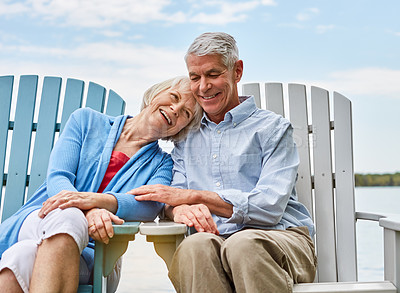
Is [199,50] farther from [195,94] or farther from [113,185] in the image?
[113,185]

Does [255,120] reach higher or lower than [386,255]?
higher

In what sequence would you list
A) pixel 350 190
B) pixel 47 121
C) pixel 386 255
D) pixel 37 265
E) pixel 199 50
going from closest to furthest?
pixel 37 265 < pixel 386 255 < pixel 199 50 < pixel 350 190 < pixel 47 121

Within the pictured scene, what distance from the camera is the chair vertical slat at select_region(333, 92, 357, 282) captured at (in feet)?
8.58

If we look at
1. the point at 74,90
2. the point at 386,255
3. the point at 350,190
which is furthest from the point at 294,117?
the point at 74,90

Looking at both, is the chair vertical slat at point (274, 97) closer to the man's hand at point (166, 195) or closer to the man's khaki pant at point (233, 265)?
the man's hand at point (166, 195)

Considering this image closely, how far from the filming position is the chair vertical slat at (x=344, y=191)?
2.62m

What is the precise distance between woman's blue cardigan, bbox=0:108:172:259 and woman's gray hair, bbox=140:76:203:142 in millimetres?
127

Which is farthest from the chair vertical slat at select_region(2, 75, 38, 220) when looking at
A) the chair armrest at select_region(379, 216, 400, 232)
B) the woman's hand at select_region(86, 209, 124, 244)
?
the chair armrest at select_region(379, 216, 400, 232)

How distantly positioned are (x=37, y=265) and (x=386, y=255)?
4.31 feet

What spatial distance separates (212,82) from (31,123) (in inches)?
45.6

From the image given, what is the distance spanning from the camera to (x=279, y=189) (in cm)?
206

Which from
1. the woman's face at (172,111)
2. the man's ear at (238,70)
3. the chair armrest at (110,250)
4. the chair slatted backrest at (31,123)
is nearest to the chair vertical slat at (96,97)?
the chair slatted backrest at (31,123)

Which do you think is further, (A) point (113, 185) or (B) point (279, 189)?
(A) point (113, 185)

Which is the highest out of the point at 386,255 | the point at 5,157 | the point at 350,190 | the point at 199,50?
the point at 199,50
